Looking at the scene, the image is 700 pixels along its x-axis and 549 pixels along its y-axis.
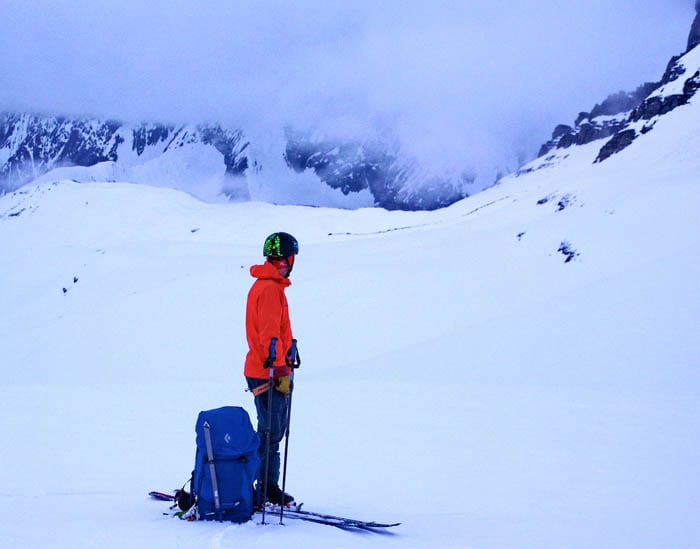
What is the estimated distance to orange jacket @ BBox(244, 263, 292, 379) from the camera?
4.78 metres

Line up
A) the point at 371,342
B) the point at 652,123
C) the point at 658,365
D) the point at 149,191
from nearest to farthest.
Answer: the point at 658,365 < the point at 371,342 < the point at 652,123 < the point at 149,191

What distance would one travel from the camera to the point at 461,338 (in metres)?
15.8

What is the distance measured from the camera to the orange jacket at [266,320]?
4.78 m

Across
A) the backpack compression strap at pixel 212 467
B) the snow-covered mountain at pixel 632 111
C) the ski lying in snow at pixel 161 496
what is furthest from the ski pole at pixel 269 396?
the snow-covered mountain at pixel 632 111

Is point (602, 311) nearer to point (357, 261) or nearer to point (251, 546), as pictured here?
point (251, 546)

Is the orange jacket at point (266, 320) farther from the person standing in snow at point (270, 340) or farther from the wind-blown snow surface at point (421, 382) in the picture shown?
the wind-blown snow surface at point (421, 382)

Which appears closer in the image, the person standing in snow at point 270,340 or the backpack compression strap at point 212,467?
the backpack compression strap at point 212,467

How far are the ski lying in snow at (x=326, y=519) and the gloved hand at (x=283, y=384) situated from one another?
0.90 meters

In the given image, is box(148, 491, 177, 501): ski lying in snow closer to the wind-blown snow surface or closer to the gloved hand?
the wind-blown snow surface

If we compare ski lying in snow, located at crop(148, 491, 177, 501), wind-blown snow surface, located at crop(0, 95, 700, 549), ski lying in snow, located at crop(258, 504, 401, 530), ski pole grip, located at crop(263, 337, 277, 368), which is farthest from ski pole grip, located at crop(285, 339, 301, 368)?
ski lying in snow, located at crop(148, 491, 177, 501)

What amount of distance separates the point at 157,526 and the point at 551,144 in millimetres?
149907

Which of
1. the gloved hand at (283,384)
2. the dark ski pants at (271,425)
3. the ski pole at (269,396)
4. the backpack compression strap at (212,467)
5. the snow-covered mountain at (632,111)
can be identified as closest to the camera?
the backpack compression strap at (212,467)

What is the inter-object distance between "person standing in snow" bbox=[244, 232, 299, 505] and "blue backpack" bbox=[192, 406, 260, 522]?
36 cm

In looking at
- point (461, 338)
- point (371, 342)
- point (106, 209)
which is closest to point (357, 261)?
point (371, 342)
